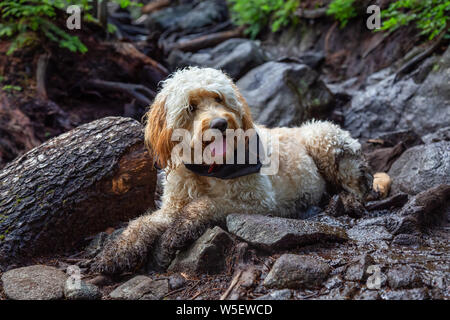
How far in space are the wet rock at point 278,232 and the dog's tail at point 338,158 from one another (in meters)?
1.89

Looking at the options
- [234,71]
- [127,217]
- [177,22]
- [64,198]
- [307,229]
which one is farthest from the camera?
[177,22]

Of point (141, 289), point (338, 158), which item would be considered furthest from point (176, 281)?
point (338, 158)

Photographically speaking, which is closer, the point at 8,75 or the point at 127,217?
the point at 127,217

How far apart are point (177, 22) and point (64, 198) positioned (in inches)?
600

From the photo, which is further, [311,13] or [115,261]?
[311,13]

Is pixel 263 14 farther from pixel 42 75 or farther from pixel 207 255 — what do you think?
pixel 207 255

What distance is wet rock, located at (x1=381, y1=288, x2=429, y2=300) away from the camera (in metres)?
2.63

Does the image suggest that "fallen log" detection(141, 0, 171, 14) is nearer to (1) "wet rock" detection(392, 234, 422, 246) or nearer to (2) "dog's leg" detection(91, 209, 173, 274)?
(2) "dog's leg" detection(91, 209, 173, 274)

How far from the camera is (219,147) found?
3840 millimetres

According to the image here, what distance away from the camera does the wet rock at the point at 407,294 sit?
263cm

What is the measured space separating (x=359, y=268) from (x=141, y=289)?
6.46 ft

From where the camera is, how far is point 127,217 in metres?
5.26
